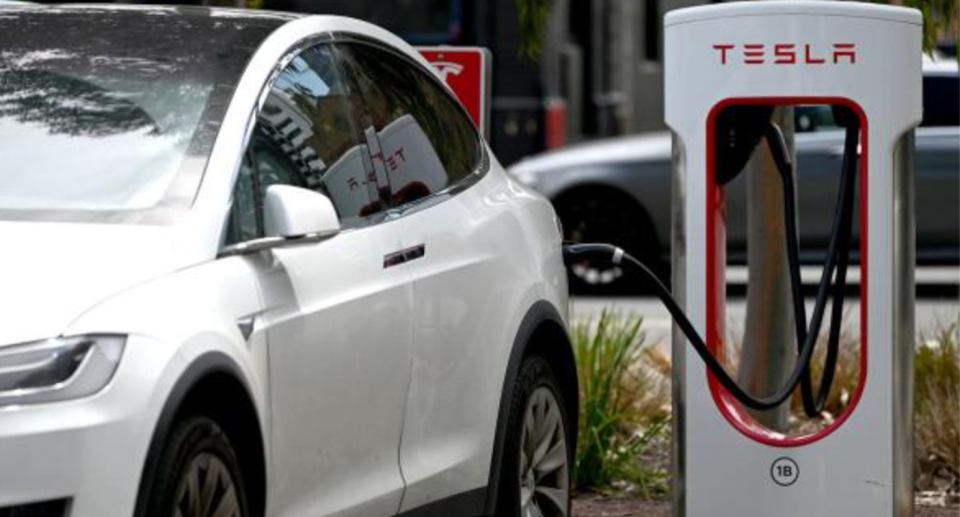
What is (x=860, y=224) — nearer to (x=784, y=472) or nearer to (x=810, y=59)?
(x=810, y=59)

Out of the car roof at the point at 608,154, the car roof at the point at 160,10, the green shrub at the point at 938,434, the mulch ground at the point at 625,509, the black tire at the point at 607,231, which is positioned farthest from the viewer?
the car roof at the point at 608,154

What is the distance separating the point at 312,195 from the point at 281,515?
716 millimetres

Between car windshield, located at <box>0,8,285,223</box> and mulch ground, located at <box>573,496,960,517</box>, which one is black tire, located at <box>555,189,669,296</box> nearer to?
mulch ground, located at <box>573,496,960,517</box>

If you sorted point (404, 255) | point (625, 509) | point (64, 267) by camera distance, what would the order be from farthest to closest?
point (625, 509), point (404, 255), point (64, 267)

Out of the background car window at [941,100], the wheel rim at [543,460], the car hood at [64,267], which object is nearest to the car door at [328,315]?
the car hood at [64,267]

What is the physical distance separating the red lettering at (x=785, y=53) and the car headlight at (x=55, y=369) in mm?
2702

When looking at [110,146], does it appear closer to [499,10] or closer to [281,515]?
[281,515]

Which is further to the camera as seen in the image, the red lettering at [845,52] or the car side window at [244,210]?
the red lettering at [845,52]

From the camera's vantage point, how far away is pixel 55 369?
14.3 ft

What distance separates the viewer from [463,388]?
239 inches

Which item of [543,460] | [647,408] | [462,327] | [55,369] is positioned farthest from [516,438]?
[647,408]

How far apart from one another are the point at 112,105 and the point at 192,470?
119cm

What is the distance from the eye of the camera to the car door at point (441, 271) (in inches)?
232

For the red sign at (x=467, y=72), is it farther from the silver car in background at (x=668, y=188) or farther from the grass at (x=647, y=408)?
the silver car in background at (x=668, y=188)
